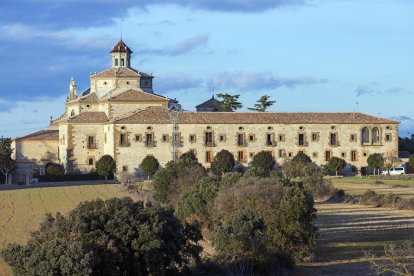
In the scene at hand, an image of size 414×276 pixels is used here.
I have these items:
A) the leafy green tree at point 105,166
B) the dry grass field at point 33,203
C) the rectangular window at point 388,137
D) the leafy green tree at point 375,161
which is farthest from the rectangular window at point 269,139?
the dry grass field at point 33,203

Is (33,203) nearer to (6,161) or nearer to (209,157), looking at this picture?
(6,161)

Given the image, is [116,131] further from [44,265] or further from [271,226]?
[44,265]

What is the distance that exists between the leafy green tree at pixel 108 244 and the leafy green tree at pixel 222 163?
4135 centimetres

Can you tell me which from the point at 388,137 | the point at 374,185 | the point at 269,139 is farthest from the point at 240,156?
the point at 374,185

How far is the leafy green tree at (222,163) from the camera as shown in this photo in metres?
63.7

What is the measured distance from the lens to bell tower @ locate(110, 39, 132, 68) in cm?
7525

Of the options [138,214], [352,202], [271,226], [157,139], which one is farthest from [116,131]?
[138,214]

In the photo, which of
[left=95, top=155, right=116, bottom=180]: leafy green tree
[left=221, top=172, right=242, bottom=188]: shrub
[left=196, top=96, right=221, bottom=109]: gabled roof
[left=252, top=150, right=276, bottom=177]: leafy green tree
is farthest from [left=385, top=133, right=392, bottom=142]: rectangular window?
[left=221, top=172, right=242, bottom=188]: shrub

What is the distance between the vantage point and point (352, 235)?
30781mm

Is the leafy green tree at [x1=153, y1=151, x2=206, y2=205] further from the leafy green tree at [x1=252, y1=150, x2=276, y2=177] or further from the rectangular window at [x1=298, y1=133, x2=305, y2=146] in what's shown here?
the rectangular window at [x1=298, y1=133, x2=305, y2=146]

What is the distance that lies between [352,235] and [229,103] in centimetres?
5277

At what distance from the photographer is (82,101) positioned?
72.4 metres

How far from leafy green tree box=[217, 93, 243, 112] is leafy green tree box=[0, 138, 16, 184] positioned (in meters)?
21.7

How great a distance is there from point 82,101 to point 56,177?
9.56m
